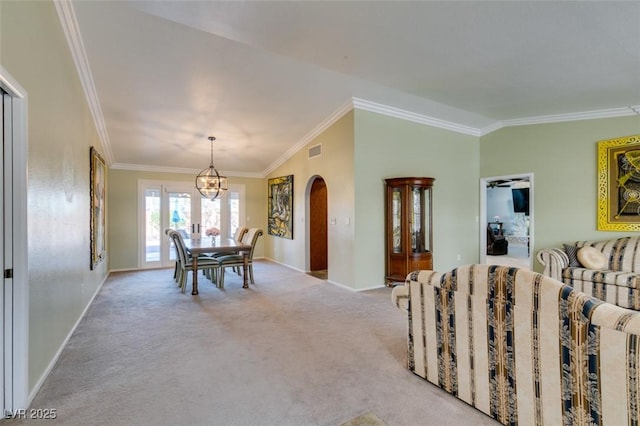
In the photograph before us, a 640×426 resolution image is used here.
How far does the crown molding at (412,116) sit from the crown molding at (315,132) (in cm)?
24

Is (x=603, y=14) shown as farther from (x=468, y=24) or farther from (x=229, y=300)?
(x=229, y=300)

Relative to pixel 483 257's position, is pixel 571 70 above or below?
above

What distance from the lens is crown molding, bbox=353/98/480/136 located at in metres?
4.71

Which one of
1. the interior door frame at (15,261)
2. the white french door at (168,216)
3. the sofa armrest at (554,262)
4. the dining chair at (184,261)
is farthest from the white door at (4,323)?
the sofa armrest at (554,262)

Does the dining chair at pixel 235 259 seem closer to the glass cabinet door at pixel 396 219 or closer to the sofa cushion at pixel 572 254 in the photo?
the glass cabinet door at pixel 396 219

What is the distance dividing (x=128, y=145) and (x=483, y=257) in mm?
7540

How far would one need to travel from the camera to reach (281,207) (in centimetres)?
715

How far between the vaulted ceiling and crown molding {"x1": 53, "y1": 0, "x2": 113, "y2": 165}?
0.05ft

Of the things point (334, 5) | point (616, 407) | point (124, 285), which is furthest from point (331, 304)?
point (124, 285)

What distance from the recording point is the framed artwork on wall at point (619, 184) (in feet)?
14.4

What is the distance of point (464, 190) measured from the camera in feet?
19.5

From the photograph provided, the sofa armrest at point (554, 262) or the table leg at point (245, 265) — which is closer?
the sofa armrest at point (554, 262)

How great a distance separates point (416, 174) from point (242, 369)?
432cm

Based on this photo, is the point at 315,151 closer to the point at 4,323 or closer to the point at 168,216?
the point at 168,216
